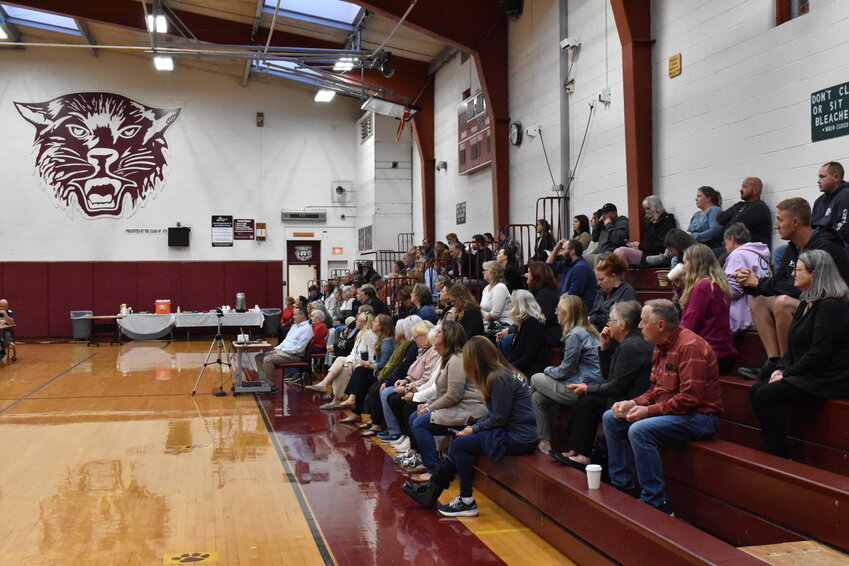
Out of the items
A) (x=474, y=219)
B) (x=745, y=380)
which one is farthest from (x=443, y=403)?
(x=474, y=219)

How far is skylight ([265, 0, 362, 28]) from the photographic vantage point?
579 inches

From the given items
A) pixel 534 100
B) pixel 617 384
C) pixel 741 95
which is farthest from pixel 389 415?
pixel 534 100

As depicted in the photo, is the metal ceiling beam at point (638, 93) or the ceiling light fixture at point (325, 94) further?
the ceiling light fixture at point (325, 94)

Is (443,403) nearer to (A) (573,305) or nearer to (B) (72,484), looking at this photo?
(A) (573,305)

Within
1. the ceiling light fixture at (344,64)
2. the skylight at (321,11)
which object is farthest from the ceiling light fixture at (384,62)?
the skylight at (321,11)

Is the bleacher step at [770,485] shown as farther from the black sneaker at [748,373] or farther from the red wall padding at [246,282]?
the red wall padding at [246,282]

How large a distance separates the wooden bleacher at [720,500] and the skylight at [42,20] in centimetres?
1641

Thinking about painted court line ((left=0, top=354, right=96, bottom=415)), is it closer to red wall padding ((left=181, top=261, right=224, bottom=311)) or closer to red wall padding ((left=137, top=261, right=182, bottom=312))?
red wall padding ((left=137, top=261, right=182, bottom=312))

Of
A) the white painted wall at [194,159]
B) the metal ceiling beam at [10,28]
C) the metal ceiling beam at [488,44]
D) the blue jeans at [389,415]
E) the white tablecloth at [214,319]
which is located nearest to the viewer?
the blue jeans at [389,415]

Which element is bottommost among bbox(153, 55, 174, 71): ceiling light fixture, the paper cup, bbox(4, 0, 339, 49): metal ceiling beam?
the paper cup

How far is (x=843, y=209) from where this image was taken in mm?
5121

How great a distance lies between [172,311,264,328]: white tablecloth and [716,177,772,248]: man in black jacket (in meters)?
13.1

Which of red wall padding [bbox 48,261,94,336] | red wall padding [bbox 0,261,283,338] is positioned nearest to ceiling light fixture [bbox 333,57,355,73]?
red wall padding [bbox 0,261,283,338]

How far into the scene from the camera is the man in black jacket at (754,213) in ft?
21.6
